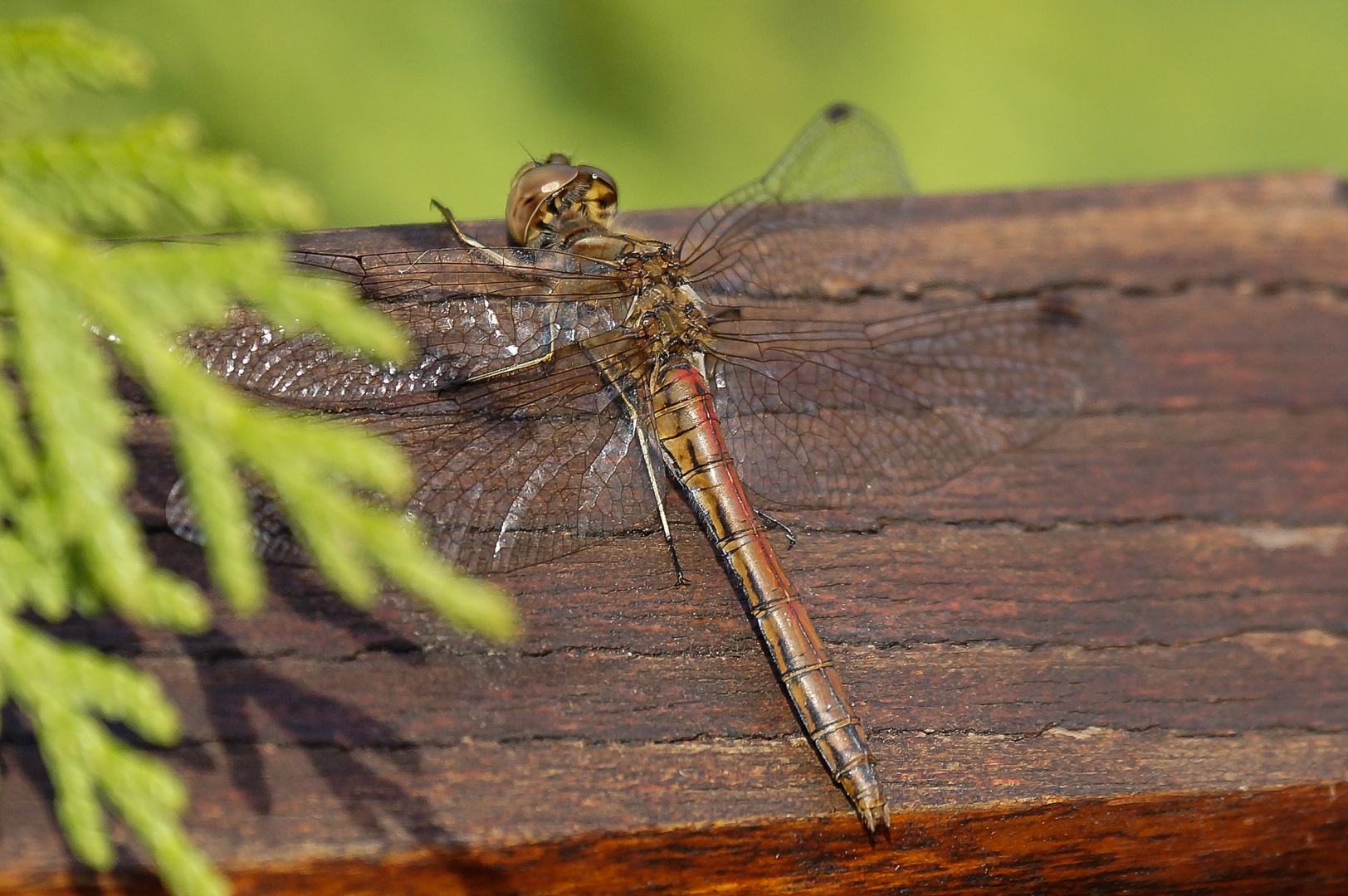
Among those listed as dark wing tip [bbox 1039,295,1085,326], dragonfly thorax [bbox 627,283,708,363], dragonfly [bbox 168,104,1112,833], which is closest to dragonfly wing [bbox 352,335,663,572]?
dragonfly [bbox 168,104,1112,833]

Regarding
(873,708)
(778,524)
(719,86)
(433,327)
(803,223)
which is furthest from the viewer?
(719,86)

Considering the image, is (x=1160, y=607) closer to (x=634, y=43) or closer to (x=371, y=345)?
(x=371, y=345)

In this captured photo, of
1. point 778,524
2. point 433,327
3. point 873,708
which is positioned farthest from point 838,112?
point 873,708

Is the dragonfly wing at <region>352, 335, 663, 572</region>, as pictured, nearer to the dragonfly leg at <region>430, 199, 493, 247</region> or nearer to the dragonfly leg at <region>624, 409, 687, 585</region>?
the dragonfly leg at <region>624, 409, 687, 585</region>

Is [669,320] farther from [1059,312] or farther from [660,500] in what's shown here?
[1059,312]

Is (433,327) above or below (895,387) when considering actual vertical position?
above

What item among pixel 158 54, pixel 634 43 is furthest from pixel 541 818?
pixel 634 43
